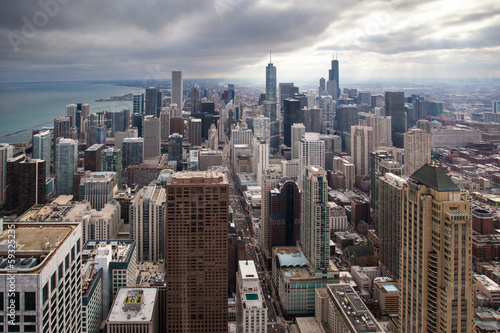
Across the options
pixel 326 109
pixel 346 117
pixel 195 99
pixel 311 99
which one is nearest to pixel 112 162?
pixel 195 99

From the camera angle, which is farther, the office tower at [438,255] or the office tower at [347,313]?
the office tower at [347,313]

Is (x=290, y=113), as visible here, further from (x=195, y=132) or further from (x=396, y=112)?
(x=396, y=112)

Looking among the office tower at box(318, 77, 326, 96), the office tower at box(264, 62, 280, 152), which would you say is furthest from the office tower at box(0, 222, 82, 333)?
the office tower at box(264, 62, 280, 152)

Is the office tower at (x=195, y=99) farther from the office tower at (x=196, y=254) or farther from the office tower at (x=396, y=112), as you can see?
the office tower at (x=196, y=254)

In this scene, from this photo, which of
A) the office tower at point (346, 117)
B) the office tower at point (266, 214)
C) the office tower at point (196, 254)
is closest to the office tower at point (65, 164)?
the office tower at point (266, 214)

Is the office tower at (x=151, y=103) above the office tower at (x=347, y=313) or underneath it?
above

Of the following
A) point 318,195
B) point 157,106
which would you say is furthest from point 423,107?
point 157,106
